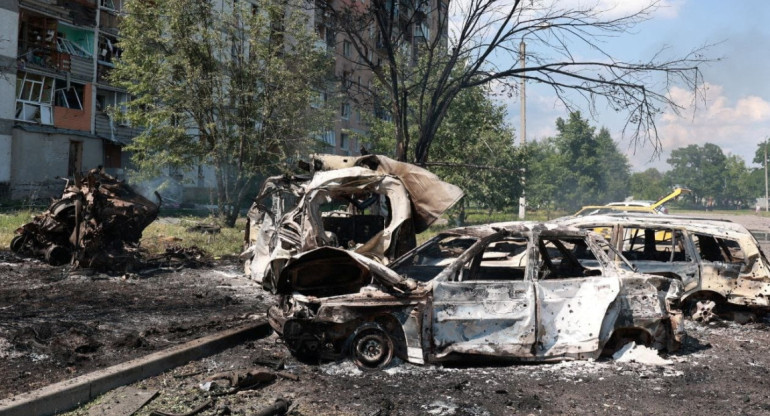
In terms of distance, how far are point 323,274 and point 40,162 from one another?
2859cm

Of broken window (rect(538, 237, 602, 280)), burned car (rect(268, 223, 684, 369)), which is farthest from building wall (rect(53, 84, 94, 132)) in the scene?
broken window (rect(538, 237, 602, 280))

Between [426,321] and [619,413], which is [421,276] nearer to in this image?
[426,321]

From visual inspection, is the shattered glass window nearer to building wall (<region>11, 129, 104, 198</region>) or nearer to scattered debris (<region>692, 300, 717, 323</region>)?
scattered debris (<region>692, 300, 717, 323</region>)

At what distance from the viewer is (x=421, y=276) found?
22.1 feet

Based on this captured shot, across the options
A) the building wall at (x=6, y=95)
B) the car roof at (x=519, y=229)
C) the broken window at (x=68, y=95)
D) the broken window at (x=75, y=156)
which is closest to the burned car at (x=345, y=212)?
the car roof at (x=519, y=229)

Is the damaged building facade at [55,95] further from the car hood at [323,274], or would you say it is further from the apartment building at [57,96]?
the car hood at [323,274]

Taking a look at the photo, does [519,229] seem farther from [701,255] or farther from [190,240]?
[190,240]

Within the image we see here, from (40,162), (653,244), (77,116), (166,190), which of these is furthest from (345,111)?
(653,244)

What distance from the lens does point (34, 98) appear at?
30750 millimetres

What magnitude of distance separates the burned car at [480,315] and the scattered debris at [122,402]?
1.43m

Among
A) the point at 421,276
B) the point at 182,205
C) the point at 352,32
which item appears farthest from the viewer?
the point at 182,205

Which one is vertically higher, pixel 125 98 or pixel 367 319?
pixel 125 98

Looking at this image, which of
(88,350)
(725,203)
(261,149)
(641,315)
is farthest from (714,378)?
(725,203)

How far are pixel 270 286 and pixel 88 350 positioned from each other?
9.35 ft
